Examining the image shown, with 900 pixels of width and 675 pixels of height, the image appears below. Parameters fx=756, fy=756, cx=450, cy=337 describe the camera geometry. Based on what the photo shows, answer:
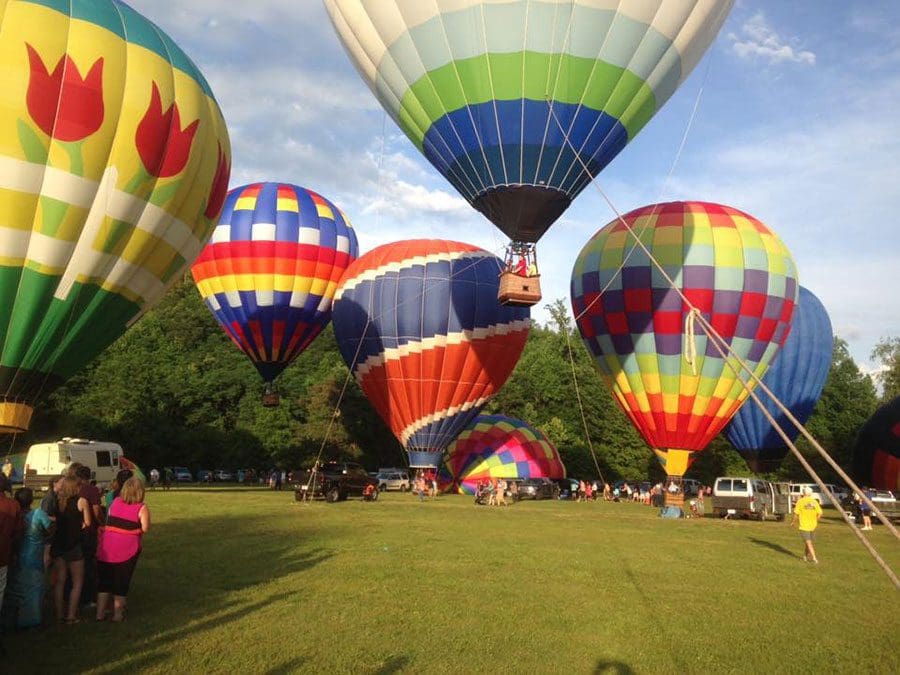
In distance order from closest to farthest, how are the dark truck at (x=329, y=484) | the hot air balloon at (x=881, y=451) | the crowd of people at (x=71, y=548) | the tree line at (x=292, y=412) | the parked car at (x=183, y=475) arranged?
the crowd of people at (x=71, y=548) < the dark truck at (x=329, y=484) < the hot air balloon at (x=881, y=451) < the tree line at (x=292, y=412) < the parked car at (x=183, y=475)

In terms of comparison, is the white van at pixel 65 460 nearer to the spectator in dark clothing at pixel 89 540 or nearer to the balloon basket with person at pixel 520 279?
the balloon basket with person at pixel 520 279

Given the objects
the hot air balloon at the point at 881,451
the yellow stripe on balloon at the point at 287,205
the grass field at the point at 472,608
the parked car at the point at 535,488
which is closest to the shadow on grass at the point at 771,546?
the grass field at the point at 472,608

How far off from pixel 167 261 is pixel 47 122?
116 inches

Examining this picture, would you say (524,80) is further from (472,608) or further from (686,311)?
(472,608)

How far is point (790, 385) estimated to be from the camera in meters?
34.1

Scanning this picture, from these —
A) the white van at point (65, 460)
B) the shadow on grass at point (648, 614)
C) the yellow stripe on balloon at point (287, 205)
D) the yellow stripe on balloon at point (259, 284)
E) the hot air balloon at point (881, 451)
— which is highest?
the yellow stripe on balloon at point (287, 205)

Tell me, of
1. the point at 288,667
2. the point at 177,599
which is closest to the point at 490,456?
the point at 177,599

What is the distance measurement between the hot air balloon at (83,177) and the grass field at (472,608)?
140 inches

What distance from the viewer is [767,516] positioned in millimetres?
22438

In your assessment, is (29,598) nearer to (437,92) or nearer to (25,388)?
(25,388)

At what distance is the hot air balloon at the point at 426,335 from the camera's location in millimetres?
26109

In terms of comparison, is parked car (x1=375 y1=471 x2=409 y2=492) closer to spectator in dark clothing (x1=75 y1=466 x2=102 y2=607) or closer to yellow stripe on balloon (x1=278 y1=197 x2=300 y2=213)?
yellow stripe on balloon (x1=278 y1=197 x2=300 y2=213)

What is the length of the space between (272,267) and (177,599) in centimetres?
2249

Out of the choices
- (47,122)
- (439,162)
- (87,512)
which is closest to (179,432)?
(439,162)
